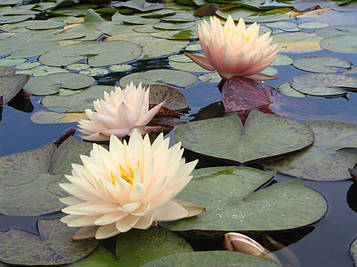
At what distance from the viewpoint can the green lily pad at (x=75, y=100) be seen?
1928 millimetres

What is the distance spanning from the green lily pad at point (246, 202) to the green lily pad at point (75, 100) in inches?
33.9

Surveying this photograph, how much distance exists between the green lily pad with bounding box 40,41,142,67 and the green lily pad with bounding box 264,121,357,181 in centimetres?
142

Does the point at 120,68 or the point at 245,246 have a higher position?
the point at 245,246

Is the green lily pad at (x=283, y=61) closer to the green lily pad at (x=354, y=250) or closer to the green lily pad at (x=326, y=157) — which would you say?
the green lily pad at (x=326, y=157)

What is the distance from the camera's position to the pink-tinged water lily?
170 centimetres

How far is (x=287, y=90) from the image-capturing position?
1.95 m

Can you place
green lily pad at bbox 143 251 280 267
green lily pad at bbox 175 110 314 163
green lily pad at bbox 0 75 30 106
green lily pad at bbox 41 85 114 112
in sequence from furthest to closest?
green lily pad at bbox 0 75 30 106
green lily pad at bbox 41 85 114 112
green lily pad at bbox 175 110 314 163
green lily pad at bbox 143 251 280 267

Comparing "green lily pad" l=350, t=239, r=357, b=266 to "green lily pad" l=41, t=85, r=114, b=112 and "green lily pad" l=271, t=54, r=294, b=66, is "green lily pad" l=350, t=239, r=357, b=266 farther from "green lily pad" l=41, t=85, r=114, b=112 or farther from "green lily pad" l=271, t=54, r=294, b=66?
"green lily pad" l=271, t=54, r=294, b=66

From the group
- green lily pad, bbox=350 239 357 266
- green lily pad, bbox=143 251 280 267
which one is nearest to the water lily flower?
green lily pad, bbox=143 251 280 267

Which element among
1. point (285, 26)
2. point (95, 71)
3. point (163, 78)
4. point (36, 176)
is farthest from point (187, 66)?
point (36, 176)

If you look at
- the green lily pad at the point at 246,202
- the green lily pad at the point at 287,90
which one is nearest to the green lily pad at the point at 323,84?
the green lily pad at the point at 287,90

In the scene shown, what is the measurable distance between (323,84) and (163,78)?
0.81 metres

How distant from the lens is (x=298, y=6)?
11.8 ft

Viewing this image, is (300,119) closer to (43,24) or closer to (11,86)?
(11,86)
